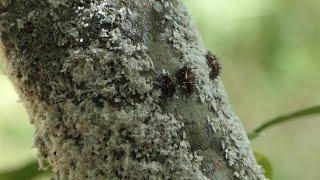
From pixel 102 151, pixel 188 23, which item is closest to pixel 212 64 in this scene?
pixel 188 23

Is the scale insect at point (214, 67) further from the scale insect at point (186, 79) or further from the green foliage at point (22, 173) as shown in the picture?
the green foliage at point (22, 173)

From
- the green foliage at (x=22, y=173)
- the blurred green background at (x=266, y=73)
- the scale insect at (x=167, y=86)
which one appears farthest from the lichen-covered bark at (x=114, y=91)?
the blurred green background at (x=266, y=73)

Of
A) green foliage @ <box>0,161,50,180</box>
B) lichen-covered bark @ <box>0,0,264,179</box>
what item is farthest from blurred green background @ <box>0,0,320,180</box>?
lichen-covered bark @ <box>0,0,264,179</box>

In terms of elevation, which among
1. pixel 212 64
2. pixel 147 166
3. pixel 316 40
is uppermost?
pixel 316 40

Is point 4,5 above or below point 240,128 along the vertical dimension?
above

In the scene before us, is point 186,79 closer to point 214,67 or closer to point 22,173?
point 214,67

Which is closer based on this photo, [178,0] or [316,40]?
[178,0]

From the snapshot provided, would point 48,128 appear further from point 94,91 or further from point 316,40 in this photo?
point 316,40
